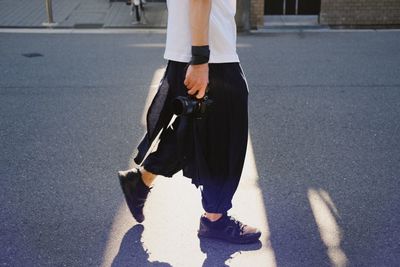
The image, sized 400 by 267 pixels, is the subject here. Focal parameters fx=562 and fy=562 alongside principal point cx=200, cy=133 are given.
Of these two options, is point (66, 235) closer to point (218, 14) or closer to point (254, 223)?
point (254, 223)

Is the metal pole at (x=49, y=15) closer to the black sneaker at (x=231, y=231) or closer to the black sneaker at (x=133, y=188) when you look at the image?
the black sneaker at (x=133, y=188)

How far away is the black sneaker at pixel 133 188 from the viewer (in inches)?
131

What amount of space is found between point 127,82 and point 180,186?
304 cm

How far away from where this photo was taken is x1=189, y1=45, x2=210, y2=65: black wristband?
2.72 metres

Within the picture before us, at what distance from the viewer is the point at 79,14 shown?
11719 millimetres

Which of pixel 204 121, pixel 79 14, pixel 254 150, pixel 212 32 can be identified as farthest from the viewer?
pixel 79 14

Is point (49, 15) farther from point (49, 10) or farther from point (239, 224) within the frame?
A: point (239, 224)

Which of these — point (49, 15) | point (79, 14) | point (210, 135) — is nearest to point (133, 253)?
point (210, 135)

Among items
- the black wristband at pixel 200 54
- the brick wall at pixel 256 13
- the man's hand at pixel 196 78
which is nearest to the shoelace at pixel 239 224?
the man's hand at pixel 196 78

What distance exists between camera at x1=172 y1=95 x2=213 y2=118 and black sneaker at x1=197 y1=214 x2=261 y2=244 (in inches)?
28.5

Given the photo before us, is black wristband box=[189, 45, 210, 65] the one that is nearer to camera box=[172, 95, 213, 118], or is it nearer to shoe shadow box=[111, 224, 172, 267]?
camera box=[172, 95, 213, 118]

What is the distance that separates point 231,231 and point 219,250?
13 centimetres

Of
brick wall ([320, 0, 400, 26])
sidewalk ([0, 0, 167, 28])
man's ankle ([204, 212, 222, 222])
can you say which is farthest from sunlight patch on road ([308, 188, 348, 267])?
brick wall ([320, 0, 400, 26])

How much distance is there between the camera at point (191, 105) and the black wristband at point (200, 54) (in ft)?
0.61
